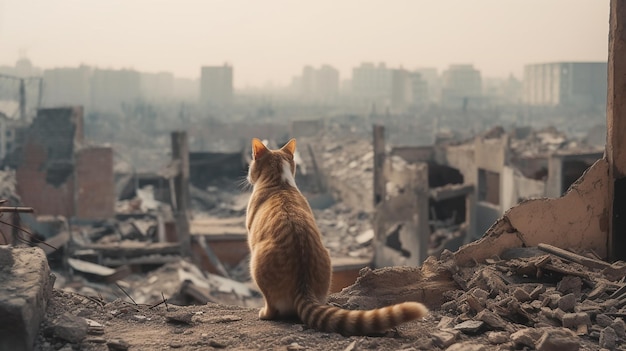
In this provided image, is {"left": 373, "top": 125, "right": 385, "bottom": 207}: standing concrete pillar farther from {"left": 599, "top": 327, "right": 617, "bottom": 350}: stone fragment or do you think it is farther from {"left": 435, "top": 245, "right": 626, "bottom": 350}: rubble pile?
{"left": 599, "top": 327, "right": 617, "bottom": 350}: stone fragment

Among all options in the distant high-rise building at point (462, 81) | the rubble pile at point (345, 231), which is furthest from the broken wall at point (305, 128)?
the distant high-rise building at point (462, 81)

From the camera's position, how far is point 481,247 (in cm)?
493

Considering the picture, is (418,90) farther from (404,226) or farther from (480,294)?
(480,294)

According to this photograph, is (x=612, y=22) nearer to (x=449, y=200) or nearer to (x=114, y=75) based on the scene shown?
(x=449, y=200)

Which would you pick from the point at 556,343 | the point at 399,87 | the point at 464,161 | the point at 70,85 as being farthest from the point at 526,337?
the point at 399,87

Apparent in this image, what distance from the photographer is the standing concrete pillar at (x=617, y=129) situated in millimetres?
4824

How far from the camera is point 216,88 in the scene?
4537 inches

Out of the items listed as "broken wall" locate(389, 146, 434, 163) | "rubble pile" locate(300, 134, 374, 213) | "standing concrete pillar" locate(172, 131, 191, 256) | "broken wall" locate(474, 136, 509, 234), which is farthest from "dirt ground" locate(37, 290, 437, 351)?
"broken wall" locate(389, 146, 434, 163)

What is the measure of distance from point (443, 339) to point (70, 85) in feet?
330

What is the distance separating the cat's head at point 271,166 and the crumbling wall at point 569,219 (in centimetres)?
145

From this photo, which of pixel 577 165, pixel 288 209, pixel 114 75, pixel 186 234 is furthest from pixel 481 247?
pixel 114 75

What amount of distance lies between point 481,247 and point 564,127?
262 feet

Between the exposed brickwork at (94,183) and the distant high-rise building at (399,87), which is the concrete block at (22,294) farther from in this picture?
the distant high-rise building at (399,87)

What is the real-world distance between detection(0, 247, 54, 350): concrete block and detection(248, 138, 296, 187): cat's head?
150cm
